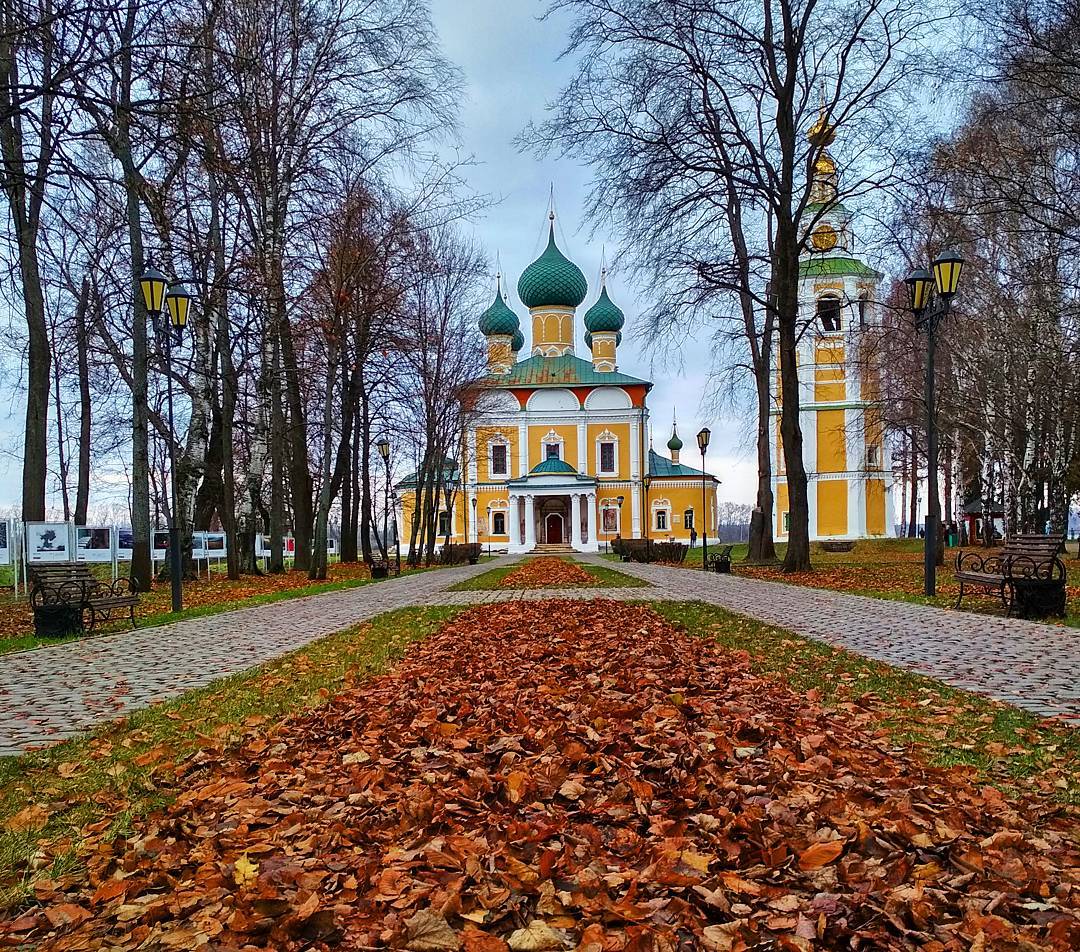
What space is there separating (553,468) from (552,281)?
12288 mm

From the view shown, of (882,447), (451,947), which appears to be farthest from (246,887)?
(882,447)

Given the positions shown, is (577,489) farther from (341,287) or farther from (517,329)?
(341,287)

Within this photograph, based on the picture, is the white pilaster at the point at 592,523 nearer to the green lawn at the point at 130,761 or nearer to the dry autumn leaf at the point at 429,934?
the green lawn at the point at 130,761

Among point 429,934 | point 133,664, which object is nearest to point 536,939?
point 429,934

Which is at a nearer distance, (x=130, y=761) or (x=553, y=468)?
(x=130, y=761)

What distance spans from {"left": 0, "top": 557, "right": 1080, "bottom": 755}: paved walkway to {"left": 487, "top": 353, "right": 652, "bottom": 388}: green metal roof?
40.1m

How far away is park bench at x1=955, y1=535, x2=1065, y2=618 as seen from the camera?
8.95 meters

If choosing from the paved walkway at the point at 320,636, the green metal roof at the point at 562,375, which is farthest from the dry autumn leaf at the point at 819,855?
the green metal roof at the point at 562,375

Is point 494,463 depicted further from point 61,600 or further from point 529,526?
point 61,600

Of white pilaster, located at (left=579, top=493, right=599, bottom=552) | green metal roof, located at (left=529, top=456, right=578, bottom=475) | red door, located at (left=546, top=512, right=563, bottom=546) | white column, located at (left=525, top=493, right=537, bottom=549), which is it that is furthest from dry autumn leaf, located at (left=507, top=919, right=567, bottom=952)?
red door, located at (left=546, top=512, right=563, bottom=546)

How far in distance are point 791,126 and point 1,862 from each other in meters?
17.7

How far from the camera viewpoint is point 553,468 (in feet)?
164

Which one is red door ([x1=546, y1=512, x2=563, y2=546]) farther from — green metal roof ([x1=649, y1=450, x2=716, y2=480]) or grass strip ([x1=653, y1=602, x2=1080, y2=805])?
grass strip ([x1=653, y1=602, x2=1080, y2=805])

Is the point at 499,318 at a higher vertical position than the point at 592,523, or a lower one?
higher
